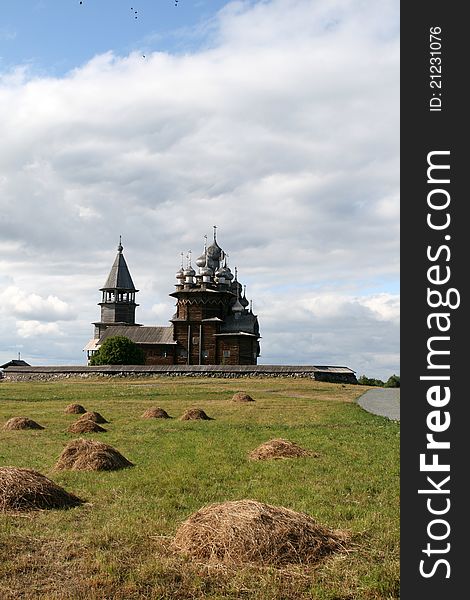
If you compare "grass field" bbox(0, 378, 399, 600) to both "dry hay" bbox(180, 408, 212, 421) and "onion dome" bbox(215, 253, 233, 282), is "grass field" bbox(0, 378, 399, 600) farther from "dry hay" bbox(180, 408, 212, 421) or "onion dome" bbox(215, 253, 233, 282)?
"onion dome" bbox(215, 253, 233, 282)

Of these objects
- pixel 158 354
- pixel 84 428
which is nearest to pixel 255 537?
pixel 84 428

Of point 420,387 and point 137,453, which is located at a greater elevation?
point 420,387

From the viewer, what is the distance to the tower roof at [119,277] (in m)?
93.9

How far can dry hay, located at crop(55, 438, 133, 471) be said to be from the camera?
1466 centimetres

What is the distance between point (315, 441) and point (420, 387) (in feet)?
44.5

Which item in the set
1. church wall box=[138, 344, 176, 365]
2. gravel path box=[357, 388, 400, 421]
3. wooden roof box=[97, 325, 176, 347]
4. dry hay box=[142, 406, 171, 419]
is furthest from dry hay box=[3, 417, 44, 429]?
wooden roof box=[97, 325, 176, 347]

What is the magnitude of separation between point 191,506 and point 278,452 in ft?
16.9

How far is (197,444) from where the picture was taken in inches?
754

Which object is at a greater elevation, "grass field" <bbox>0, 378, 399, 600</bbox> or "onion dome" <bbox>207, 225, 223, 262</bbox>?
"onion dome" <bbox>207, 225, 223, 262</bbox>

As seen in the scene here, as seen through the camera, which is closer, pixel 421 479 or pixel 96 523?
pixel 421 479

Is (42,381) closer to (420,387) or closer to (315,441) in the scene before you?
(315,441)

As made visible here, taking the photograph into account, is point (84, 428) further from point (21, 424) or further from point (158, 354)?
point (158, 354)

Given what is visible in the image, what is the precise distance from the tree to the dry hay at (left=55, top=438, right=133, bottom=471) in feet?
175

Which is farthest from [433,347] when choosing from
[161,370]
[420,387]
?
[161,370]
